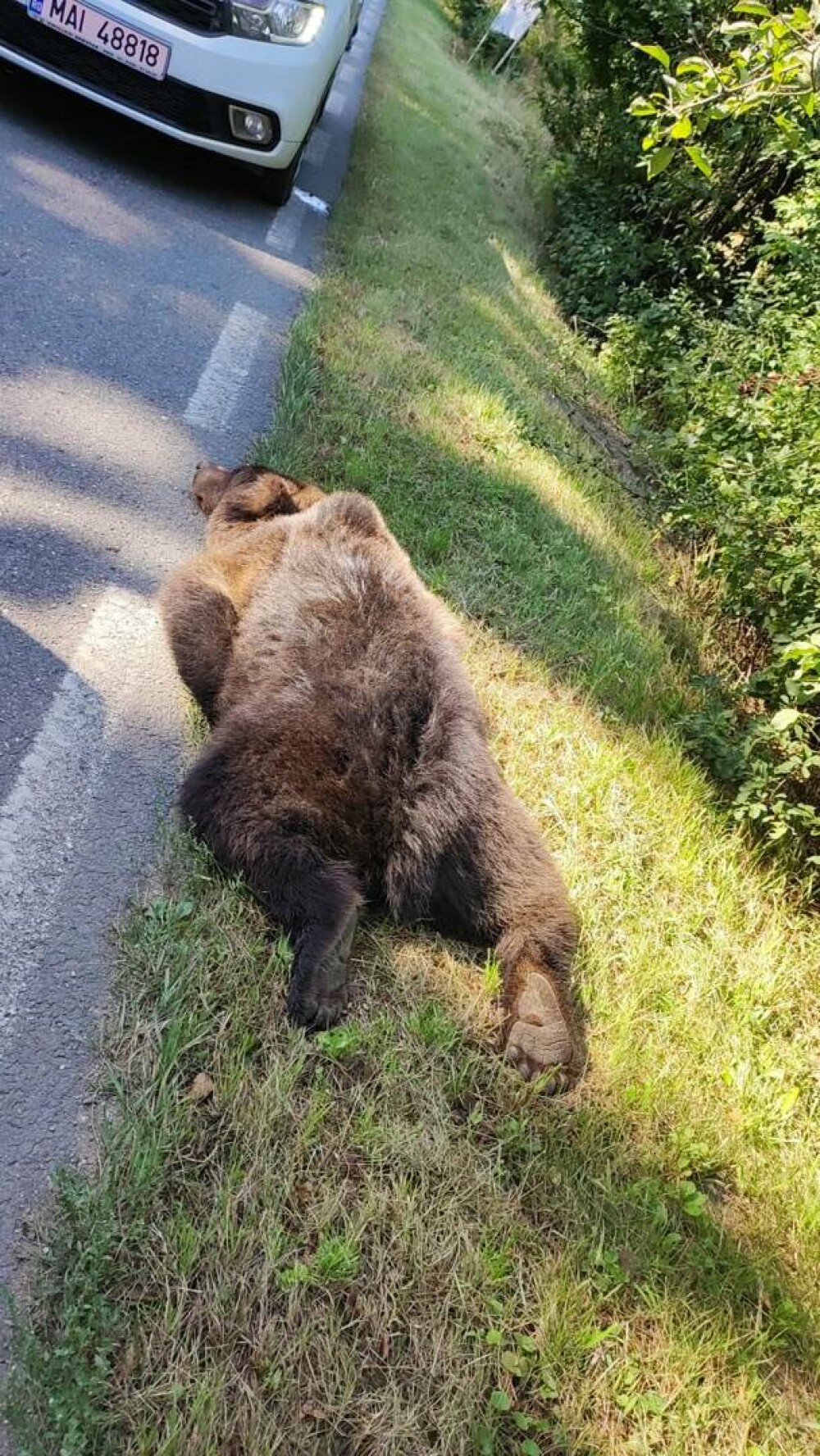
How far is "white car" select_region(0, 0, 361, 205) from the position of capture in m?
6.00

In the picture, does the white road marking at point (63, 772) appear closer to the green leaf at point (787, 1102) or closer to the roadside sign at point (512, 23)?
the green leaf at point (787, 1102)

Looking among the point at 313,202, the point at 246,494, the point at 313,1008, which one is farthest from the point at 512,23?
the point at 313,1008

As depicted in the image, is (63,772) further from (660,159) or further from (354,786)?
(660,159)

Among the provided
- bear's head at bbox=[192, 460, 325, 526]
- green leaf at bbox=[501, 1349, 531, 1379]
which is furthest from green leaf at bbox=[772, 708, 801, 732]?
green leaf at bbox=[501, 1349, 531, 1379]

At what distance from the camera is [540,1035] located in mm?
2793

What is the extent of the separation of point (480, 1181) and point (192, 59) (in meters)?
6.52

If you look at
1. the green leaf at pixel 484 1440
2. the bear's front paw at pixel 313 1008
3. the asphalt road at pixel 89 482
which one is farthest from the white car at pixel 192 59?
the green leaf at pixel 484 1440

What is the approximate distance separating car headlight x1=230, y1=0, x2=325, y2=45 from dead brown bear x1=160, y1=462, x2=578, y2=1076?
15.2 feet

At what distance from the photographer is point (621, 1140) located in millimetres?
2754

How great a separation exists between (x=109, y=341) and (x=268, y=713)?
284 cm

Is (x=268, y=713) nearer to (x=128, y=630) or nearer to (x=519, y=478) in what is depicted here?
(x=128, y=630)

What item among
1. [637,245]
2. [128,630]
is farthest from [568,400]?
[128,630]

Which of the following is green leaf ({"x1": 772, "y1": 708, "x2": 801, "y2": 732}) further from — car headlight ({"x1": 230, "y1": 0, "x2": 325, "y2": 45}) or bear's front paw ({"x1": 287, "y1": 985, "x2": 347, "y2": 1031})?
car headlight ({"x1": 230, "y1": 0, "x2": 325, "y2": 45})

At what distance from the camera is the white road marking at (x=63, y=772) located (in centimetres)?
246
